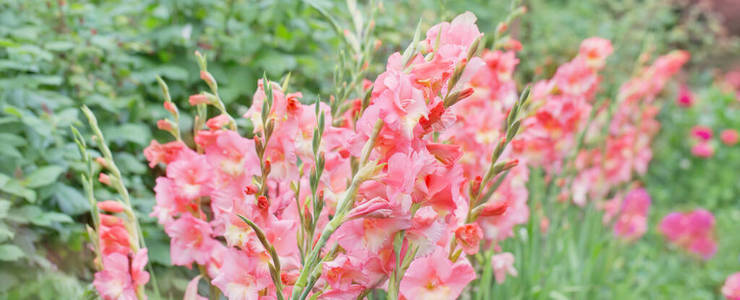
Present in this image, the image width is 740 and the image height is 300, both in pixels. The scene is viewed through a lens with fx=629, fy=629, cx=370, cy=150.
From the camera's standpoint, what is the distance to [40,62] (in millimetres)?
1748

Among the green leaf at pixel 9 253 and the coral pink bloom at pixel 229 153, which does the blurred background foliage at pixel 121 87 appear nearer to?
the green leaf at pixel 9 253

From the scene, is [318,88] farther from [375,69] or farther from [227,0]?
[227,0]

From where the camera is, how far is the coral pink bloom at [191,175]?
1.11 m

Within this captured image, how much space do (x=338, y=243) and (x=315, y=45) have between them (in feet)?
5.34

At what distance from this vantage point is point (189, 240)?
115 centimetres

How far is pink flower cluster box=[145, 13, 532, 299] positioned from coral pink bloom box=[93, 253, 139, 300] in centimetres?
9

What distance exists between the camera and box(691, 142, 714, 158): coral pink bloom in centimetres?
406

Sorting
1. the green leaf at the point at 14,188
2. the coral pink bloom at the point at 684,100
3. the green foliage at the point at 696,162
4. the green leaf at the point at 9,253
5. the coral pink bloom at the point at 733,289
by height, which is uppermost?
the coral pink bloom at the point at 684,100

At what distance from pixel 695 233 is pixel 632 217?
346 millimetres

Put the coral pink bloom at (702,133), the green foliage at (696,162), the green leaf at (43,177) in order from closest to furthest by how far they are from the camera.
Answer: the green leaf at (43,177), the coral pink bloom at (702,133), the green foliage at (696,162)

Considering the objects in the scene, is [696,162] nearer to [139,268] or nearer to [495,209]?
[495,209]

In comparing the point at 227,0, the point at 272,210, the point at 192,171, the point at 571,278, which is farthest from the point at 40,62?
the point at 571,278

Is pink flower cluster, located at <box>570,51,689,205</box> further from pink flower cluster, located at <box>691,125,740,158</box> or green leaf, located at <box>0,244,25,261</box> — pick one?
green leaf, located at <box>0,244,25,261</box>

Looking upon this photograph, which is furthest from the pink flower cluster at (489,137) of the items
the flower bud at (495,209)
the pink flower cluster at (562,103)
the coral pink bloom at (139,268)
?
the coral pink bloom at (139,268)
